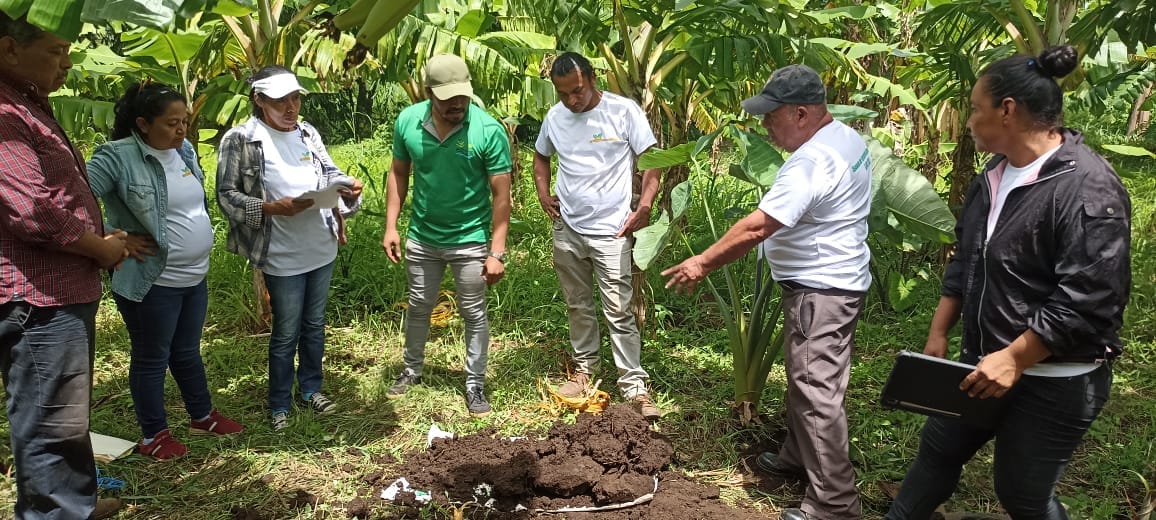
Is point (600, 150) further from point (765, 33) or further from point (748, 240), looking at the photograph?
point (748, 240)

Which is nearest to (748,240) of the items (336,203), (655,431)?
(655,431)

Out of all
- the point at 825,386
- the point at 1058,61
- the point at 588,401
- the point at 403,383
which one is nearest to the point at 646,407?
the point at 588,401

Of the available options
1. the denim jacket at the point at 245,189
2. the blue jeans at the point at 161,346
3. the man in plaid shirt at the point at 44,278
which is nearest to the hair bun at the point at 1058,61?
the man in plaid shirt at the point at 44,278

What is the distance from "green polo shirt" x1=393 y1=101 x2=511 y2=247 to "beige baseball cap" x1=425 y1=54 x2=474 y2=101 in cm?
20

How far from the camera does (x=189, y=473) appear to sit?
134 inches

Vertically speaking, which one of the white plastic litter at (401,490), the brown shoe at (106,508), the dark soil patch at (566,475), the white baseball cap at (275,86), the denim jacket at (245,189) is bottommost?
the brown shoe at (106,508)

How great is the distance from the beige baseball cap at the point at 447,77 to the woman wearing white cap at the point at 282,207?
1.85ft

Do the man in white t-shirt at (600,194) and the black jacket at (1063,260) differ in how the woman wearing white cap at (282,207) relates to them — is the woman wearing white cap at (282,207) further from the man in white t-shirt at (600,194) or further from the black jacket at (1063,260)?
the black jacket at (1063,260)

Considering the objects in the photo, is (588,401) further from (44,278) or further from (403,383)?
(44,278)

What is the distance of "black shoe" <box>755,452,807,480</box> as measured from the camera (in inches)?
133

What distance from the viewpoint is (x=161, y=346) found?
335 centimetres

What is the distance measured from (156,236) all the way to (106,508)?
1047mm

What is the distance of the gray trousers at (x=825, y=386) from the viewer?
290cm

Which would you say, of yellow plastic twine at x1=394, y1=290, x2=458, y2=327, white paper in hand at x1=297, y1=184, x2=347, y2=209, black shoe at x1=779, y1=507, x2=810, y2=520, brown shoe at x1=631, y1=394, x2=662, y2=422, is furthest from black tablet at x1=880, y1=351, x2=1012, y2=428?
yellow plastic twine at x1=394, y1=290, x2=458, y2=327
